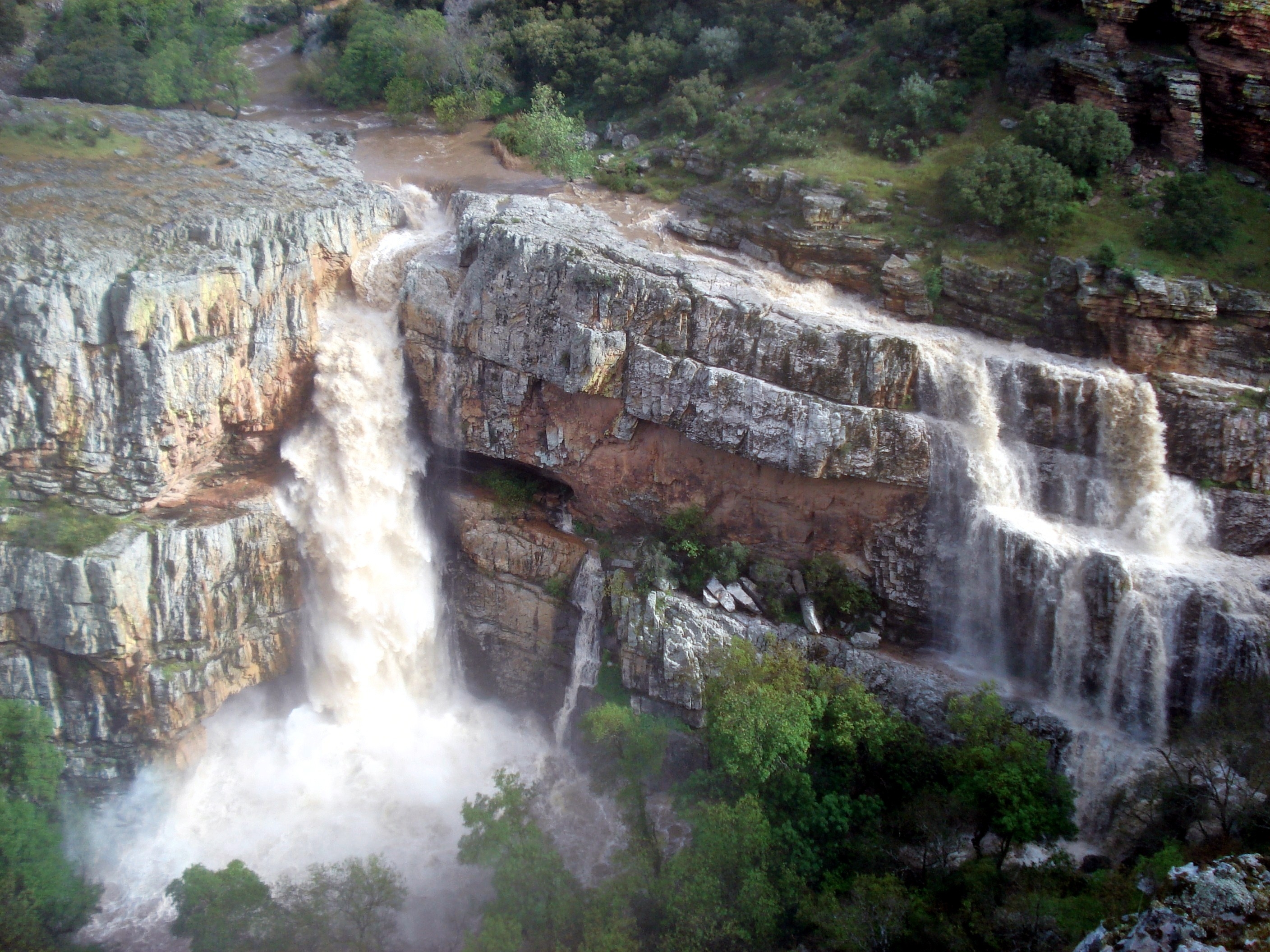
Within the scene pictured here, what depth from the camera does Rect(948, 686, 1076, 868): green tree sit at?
16375 mm

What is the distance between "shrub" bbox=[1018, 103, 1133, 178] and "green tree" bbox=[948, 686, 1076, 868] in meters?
16.5

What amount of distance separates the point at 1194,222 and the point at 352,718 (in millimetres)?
28055

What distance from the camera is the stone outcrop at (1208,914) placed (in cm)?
957

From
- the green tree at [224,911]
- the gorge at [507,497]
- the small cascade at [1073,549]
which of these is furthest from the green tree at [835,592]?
the green tree at [224,911]

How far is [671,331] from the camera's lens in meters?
21.8

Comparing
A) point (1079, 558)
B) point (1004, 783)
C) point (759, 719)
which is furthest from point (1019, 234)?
point (759, 719)

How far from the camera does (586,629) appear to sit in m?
23.7

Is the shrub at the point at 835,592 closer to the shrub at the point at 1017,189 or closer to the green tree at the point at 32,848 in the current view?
the shrub at the point at 1017,189

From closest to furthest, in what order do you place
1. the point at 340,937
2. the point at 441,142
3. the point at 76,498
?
the point at 340,937
the point at 76,498
the point at 441,142

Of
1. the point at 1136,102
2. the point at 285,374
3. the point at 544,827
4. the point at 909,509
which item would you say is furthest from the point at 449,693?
the point at 1136,102

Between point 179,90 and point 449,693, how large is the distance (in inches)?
975

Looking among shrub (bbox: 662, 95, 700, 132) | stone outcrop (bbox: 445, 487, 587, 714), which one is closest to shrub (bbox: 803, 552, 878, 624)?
stone outcrop (bbox: 445, 487, 587, 714)

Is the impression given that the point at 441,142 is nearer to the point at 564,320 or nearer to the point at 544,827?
the point at 564,320

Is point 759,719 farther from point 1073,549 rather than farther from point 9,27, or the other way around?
point 9,27
